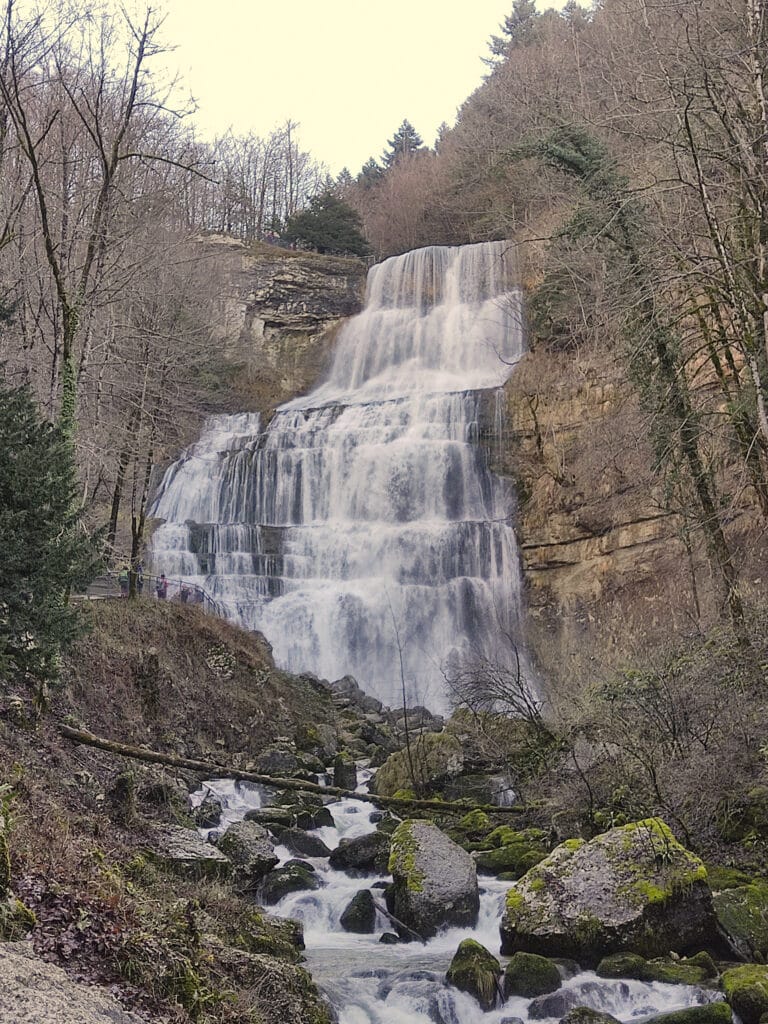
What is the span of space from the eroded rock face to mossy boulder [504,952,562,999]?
4.51m

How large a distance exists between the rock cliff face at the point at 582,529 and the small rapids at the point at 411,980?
9.68 metres

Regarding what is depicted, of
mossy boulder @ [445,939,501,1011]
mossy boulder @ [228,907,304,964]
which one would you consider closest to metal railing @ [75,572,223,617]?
mossy boulder @ [228,907,304,964]

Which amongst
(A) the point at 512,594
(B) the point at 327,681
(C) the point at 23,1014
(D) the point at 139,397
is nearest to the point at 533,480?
(A) the point at 512,594

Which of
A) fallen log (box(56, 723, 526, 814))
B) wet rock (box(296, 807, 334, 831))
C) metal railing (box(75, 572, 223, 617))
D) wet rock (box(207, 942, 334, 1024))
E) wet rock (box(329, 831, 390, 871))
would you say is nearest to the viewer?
wet rock (box(207, 942, 334, 1024))

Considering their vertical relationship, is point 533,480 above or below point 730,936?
above

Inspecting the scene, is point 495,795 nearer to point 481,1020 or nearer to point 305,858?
point 305,858

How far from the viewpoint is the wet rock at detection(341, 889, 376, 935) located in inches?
350

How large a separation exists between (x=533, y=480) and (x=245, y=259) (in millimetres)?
19591

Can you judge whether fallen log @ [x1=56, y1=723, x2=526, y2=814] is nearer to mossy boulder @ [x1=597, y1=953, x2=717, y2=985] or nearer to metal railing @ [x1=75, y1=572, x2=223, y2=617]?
mossy boulder @ [x1=597, y1=953, x2=717, y2=985]

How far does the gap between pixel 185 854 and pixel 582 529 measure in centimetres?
1746

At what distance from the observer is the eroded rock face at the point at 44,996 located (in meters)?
2.93

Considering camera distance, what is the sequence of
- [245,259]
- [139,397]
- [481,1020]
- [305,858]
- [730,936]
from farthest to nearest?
[245,259] → [139,397] → [305,858] → [730,936] → [481,1020]

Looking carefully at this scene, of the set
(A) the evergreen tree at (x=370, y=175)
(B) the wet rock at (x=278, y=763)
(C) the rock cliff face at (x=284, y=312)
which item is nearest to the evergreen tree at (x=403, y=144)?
(A) the evergreen tree at (x=370, y=175)

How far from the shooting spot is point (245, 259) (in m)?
37.7
